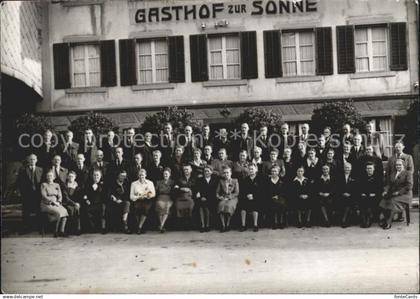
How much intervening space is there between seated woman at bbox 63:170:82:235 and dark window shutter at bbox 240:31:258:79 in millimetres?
2383

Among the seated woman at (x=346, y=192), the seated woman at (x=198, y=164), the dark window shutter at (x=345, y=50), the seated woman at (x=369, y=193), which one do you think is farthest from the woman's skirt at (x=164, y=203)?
the dark window shutter at (x=345, y=50)

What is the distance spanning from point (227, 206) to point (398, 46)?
2.64 metres

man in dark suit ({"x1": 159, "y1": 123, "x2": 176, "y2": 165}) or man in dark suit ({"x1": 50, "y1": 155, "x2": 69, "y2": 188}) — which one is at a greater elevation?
man in dark suit ({"x1": 159, "y1": 123, "x2": 176, "y2": 165})

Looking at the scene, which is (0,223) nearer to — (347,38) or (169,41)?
(169,41)

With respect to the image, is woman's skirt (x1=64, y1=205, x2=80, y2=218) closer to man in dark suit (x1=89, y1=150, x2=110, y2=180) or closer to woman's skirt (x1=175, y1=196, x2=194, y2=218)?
man in dark suit (x1=89, y1=150, x2=110, y2=180)

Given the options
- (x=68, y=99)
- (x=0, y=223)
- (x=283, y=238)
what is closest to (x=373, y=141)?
(x=283, y=238)

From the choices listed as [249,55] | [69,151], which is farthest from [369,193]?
[69,151]

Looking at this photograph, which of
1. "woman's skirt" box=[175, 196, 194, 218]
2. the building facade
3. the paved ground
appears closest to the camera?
the paved ground

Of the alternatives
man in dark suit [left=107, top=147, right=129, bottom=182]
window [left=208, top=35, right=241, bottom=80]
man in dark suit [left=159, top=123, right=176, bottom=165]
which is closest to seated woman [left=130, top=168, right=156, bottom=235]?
man in dark suit [left=107, top=147, right=129, bottom=182]

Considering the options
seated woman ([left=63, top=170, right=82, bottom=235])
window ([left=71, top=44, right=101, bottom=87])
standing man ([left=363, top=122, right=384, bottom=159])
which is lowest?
seated woman ([left=63, top=170, right=82, bottom=235])

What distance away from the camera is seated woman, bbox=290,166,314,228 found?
5.98 meters

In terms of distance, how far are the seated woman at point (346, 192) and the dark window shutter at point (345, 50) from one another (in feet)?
3.62

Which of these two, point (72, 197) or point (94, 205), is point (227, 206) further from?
point (72, 197)

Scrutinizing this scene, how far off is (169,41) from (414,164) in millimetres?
3075
